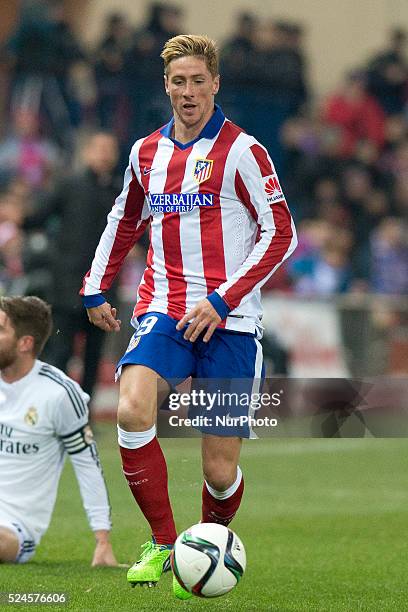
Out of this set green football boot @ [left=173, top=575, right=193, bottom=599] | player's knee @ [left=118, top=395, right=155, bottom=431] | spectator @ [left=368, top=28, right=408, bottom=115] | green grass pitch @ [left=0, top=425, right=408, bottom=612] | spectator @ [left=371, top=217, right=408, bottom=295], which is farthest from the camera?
spectator @ [left=368, top=28, right=408, bottom=115]

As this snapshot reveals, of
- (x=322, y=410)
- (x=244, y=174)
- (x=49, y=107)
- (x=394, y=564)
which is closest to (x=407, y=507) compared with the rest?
(x=394, y=564)

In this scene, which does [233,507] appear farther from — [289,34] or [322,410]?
[289,34]

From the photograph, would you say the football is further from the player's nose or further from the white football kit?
the player's nose

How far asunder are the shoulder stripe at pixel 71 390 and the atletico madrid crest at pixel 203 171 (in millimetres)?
1356

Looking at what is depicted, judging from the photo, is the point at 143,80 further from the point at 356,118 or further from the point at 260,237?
the point at 260,237

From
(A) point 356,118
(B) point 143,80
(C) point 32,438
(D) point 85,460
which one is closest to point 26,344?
(C) point 32,438

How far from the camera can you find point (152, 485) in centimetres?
521

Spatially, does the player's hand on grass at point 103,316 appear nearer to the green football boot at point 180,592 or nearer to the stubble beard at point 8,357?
the stubble beard at point 8,357

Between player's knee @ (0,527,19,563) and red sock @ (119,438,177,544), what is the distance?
3.49ft

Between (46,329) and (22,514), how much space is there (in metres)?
0.86

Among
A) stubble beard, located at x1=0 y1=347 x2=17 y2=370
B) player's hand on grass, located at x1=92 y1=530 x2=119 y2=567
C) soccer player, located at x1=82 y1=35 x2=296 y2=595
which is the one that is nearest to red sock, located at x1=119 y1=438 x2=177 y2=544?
soccer player, located at x1=82 y1=35 x2=296 y2=595

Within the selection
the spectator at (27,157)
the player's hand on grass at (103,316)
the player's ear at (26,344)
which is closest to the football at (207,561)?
the player's hand on grass at (103,316)

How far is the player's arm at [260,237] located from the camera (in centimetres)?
524

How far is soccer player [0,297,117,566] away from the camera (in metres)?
6.12
